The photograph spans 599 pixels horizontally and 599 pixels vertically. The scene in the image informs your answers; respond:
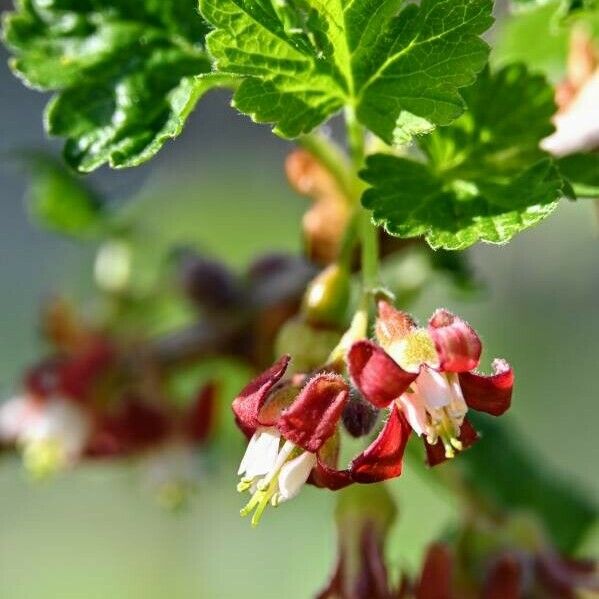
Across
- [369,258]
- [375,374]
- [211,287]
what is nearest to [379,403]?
[375,374]

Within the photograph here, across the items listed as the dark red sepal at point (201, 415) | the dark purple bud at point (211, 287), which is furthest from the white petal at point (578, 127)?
Answer: the dark red sepal at point (201, 415)

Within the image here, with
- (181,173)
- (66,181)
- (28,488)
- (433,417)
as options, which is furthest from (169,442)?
(28,488)

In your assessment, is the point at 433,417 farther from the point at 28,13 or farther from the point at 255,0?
the point at 28,13

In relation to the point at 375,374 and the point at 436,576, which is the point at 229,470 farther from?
the point at 375,374

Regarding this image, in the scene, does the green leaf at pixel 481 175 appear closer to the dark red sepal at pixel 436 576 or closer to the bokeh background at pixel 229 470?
the dark red sepal at pixel 436 576

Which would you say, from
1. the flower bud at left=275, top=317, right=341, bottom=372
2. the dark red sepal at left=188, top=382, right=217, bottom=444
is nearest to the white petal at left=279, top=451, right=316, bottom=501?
the flower bud at left=275, top=317, right=341, bottom=372
